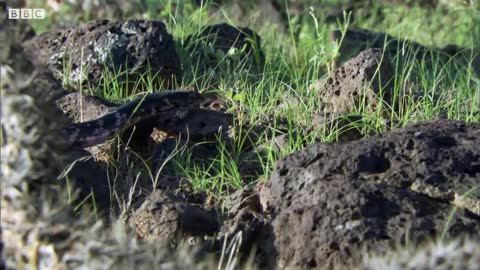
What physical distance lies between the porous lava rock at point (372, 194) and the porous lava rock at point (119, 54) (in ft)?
5.97

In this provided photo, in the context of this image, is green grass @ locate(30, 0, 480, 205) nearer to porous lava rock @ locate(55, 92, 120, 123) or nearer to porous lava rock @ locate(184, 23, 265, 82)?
porous lava rock @ locate(184, 23, 265, 82)

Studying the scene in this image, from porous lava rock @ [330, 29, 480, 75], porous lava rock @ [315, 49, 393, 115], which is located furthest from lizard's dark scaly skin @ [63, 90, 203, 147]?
porous lava rock @ [330, 29, 480, 75]

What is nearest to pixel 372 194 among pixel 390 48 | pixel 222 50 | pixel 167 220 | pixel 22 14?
pixel 167 220

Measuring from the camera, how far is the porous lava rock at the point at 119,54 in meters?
5.77

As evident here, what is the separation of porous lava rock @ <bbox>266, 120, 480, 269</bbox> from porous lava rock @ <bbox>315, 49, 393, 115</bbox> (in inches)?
36.8

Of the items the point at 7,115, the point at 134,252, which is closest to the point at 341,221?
the point at 134,252

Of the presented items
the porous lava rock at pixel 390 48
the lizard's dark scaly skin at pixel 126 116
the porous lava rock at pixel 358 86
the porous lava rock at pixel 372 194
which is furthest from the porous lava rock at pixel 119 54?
the porous lava rock at pixel 372 194

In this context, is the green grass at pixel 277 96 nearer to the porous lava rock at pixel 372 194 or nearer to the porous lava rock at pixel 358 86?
the porous lava rock at pixel 358 86

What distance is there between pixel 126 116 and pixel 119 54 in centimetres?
101

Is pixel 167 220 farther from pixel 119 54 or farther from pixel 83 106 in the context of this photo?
pixel 119 54

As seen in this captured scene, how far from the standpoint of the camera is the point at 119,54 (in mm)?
5801

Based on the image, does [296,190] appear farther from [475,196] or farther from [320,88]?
[320,88]

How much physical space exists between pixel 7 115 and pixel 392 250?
53.3 inches

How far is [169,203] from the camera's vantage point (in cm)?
418
